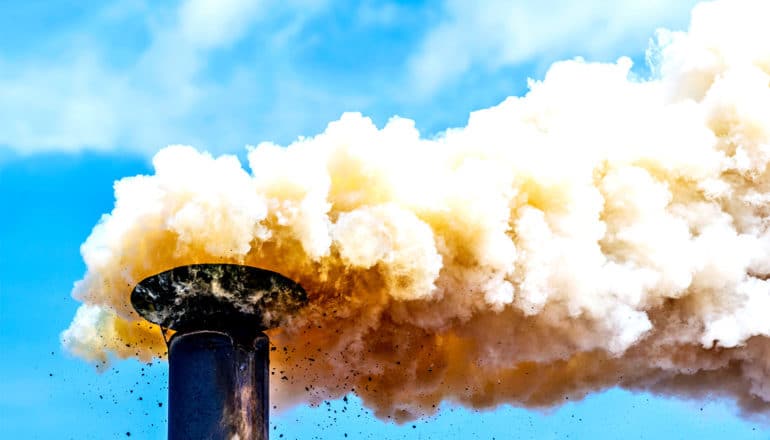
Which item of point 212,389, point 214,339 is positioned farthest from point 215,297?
point 212,389

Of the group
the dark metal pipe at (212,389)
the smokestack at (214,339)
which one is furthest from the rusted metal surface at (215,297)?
the dark metal pipe at (212,389)

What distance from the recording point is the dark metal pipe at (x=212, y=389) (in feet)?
67.5

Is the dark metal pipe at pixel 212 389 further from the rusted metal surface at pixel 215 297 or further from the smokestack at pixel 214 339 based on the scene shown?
the rusted metal surface at pixel 215 297

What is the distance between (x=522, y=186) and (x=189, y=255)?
7.39 metres

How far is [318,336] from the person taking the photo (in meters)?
24.7

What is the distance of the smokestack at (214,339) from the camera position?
67.4 feet

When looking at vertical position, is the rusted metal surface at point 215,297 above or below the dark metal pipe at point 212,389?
above

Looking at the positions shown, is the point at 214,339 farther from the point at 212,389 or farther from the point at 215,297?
the point at 212,389

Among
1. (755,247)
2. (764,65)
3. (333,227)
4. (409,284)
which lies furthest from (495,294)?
(764,65)

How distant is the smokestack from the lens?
20.5 m

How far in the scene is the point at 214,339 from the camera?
21.0 meters

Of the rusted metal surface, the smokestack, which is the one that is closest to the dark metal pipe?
the smokestack

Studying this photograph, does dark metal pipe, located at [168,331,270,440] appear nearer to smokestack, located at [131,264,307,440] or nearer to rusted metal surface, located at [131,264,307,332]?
smokestack, located at [131,264,307,440]

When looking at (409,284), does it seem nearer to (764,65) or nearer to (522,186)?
(522,186)
